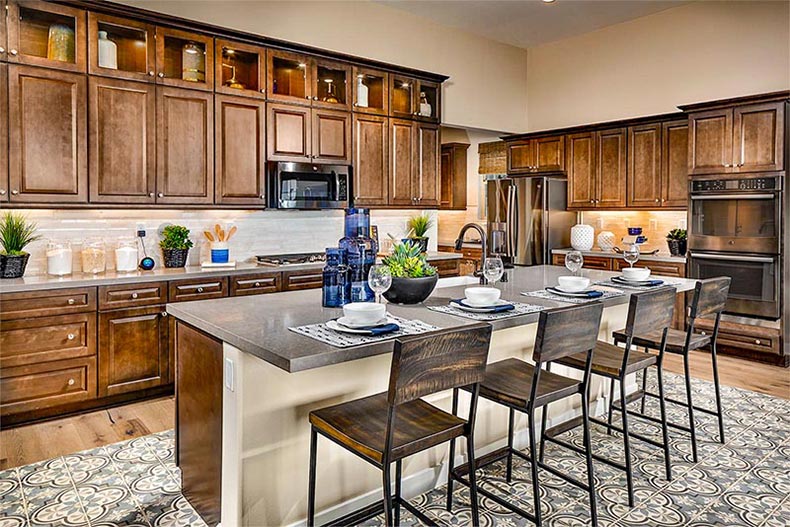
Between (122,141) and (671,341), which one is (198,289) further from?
(671,341)

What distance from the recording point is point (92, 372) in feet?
12.2

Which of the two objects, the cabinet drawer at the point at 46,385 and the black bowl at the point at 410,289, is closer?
the black bowl at the point at 410,289

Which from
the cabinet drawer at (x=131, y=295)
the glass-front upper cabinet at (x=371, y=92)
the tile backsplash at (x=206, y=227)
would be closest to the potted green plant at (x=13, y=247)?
the tile backsplash at (x=206, y=227)

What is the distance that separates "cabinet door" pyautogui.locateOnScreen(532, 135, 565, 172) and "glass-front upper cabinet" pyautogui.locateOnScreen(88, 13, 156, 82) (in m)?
4.72

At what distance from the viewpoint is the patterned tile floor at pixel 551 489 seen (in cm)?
245

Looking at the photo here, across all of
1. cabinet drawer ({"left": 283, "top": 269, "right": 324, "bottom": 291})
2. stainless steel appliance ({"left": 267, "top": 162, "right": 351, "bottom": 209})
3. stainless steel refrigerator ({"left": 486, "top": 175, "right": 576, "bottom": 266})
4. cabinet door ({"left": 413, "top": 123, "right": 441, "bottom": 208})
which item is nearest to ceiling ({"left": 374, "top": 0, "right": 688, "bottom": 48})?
cabinet door ({"left": 413, "top": 123, "right": 441, "bottom": 208})

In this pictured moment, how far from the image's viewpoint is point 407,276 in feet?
8.85

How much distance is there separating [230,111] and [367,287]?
267cm

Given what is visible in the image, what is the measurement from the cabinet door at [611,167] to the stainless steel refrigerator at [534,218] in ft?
1.67

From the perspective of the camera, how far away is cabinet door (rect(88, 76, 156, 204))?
3.96m

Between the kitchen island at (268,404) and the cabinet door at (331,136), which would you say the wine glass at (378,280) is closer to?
the kitchen island at (268,404)

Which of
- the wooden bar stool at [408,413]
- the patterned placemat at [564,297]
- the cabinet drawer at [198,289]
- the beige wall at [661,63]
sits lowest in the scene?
the wooden bar stool at [408,413]

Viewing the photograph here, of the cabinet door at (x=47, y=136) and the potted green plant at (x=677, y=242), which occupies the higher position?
the cabinet door at (x=47, y=136)

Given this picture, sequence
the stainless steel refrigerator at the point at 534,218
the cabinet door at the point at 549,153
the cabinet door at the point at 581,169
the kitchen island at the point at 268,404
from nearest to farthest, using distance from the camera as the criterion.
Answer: the kitchen island at the point at 268,404
the cabinet door at the point at 581,169
the stainless steel refrigerator at the point at 534,218
the cabinet door at the point at 549,153
